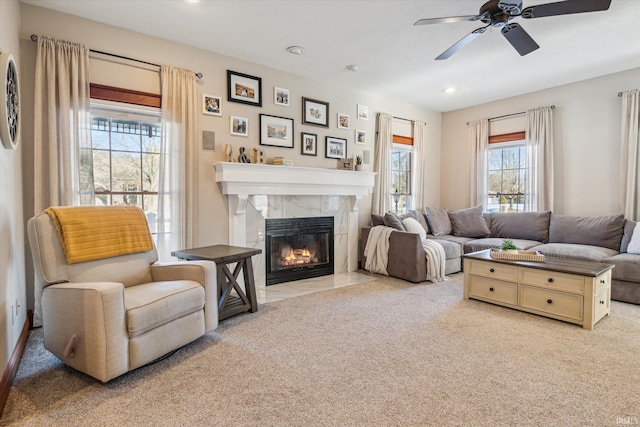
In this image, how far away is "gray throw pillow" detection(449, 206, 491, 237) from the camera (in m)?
5.24

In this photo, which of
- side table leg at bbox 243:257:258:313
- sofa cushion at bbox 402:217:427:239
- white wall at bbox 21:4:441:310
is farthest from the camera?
sofa cushion at bbox 402:217:427:239

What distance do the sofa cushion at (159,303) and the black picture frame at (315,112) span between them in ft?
9.26

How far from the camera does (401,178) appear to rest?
19.2 ft

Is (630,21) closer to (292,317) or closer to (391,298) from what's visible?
(391,298)

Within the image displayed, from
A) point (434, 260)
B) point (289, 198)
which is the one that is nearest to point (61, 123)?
point (289, 198)

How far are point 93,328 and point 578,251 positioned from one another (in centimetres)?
465

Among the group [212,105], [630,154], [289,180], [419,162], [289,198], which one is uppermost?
[212,105]

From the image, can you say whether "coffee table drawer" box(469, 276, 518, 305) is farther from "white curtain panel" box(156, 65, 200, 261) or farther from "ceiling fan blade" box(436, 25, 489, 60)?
"white curtain panel" box(156, 65, 200, 261)

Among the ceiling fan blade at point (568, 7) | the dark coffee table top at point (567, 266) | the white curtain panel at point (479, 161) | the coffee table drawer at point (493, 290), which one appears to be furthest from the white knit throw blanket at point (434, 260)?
the ceiling fan blade at point (568, 7)

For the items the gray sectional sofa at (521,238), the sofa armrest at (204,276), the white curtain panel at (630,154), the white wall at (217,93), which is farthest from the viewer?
the white curtain panel at (630,154)

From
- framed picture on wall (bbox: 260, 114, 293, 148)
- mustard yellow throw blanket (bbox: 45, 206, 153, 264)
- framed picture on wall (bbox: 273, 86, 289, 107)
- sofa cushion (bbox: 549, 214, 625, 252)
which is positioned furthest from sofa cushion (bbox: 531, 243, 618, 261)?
mustard yellow throw blanket (bbox: 45, 206, 153, 264)

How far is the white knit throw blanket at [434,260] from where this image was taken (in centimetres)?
429

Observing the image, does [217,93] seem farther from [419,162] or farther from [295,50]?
[419,162]

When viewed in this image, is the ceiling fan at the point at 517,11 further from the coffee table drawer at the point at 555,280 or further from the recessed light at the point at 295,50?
the coffee table drawer at the point at 555,280
